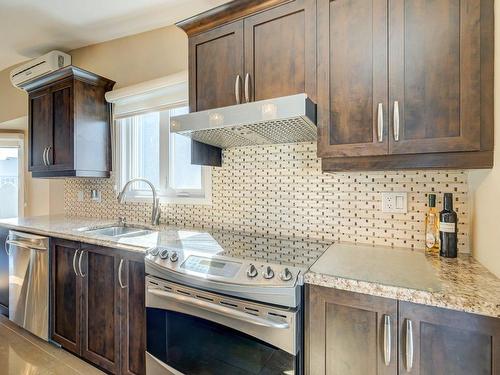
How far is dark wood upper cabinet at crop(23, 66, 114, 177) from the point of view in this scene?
243 cm

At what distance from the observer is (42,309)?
2086mm

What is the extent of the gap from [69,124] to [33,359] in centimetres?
188

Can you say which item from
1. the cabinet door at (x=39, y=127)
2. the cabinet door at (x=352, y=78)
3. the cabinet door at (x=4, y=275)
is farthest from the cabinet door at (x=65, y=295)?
the cabinet door at (x=352, y=78)

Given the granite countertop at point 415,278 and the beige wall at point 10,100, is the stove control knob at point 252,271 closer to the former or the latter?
the granite countertop at point 415,278

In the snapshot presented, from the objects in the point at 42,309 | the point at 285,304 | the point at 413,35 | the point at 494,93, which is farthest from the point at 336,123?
the point at 42,309

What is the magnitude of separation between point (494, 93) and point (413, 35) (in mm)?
393

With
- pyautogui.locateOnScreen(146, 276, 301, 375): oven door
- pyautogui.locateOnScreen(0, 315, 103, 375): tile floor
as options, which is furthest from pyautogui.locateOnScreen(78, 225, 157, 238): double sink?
pyautogui.locateOnScreen(0, 315, 103, 375): tile floor

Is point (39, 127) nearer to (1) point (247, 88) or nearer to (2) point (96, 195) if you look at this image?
(2) point (96, 195)

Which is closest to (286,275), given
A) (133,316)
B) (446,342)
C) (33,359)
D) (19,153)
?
(446,342)

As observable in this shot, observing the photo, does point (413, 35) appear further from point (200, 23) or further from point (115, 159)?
point (115, 159)

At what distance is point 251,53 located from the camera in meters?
1.55

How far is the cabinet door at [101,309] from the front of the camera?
67.3 inches

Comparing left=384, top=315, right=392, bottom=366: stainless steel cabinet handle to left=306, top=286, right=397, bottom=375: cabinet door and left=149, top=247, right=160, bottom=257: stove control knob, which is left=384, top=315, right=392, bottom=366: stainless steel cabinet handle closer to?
left=306, top=286, right=397, bottom=375: cabinet door

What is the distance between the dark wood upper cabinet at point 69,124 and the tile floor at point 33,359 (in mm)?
1404
